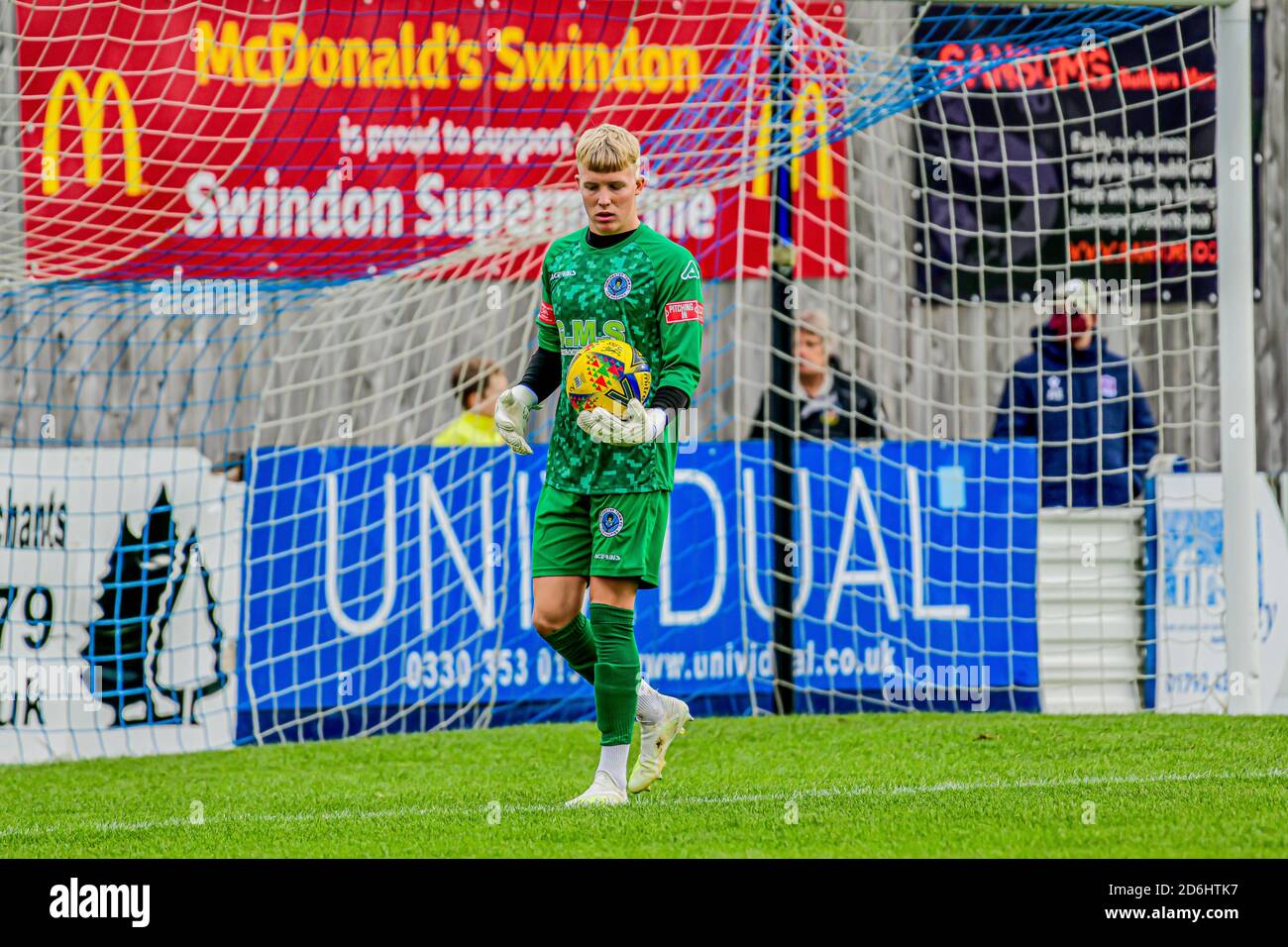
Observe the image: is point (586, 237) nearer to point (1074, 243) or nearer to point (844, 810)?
point (844, 810)

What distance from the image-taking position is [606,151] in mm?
4203

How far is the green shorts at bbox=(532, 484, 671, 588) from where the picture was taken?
4.27m

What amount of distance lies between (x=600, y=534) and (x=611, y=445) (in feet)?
0.74

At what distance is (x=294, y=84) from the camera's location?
25.6 ft

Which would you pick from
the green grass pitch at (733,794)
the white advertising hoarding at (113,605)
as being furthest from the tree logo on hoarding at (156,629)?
the green grass pitch at (733,794)

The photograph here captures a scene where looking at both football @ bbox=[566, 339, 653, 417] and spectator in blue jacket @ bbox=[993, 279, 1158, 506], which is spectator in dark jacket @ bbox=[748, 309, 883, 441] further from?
football @ bbox=[566, 339, 653, 417]

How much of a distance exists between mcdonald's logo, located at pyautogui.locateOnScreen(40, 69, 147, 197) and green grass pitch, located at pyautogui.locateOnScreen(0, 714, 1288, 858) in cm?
236

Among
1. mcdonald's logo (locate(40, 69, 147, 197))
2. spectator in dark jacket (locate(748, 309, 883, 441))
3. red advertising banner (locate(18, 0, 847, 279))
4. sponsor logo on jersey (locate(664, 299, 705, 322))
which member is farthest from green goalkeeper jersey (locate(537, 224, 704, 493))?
spectator in dark jacket (locate(748, 309, 883, 441))

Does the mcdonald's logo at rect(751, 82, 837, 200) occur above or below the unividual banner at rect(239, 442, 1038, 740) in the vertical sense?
above

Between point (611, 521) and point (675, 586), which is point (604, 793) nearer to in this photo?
point (611, 521)

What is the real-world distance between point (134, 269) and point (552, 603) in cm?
312

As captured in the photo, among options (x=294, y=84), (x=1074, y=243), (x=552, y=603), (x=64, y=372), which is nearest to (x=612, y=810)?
(x=552, y=603)

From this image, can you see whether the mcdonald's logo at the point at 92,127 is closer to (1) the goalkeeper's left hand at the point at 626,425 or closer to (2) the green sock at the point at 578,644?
(2) the green sock at the point at 578,644

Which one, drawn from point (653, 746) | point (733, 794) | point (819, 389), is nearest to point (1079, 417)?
point (819, 389)
